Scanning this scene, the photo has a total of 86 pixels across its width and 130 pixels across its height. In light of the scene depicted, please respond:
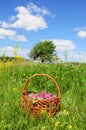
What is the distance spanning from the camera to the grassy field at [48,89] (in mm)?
3912

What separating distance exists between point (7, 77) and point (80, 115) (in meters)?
3.38

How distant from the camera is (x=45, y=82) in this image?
6.96 metres

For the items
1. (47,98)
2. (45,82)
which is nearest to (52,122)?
(47,98)

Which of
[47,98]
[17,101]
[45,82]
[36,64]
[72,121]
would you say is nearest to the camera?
[72,121]

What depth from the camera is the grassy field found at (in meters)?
3.91

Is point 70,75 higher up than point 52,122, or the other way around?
point 70,75

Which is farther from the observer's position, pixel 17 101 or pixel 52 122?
pixel 17 101

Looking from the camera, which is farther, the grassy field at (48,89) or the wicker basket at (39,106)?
the wicker basket at (39,106)

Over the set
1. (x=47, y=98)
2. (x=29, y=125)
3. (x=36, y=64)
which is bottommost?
(x=29, y=125)

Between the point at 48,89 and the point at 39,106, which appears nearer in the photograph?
the point at 39,106

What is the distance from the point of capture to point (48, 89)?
22.2 ft

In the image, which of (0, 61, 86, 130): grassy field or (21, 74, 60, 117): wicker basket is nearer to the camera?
(0, 61, 86, 130): grassy field

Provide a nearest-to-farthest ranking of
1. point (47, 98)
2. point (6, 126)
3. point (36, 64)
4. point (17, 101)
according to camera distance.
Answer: point (6, 126)
point (47, 98)
point (17, 101)
point (36, 64)

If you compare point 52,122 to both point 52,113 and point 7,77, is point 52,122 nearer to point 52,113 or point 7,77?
point 52,113
